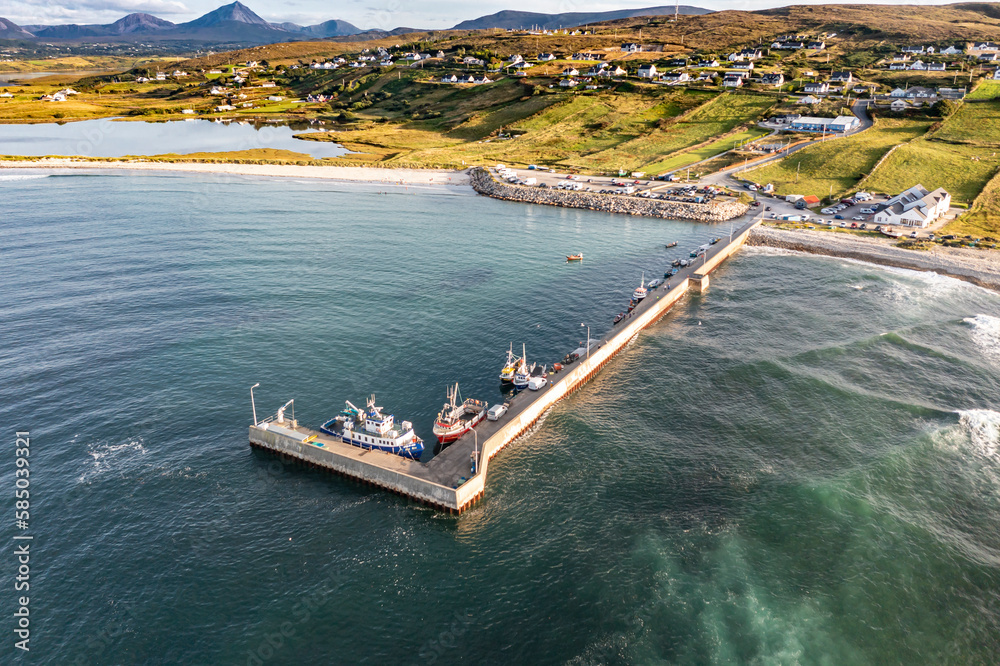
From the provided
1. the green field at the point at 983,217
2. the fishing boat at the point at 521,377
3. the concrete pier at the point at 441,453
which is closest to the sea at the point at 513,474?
the concrete pier at the point at 441,453

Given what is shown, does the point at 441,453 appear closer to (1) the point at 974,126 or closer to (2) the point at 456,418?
(2) the point at 456,418

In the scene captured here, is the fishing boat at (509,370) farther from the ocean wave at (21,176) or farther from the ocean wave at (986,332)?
the ocean wave at (21,176)

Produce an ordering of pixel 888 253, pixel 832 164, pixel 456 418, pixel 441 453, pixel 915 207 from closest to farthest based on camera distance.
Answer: pixel 441 453
pixel 456 418
pixel 888 253
pixel 915 207
pixel 832 164

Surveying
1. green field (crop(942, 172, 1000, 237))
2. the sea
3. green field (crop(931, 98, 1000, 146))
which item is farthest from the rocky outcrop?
green field (crop(931, 98, 1000, 146))

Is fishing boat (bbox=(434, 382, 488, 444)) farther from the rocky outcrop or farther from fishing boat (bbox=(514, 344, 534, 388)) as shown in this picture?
the rocky outcrop

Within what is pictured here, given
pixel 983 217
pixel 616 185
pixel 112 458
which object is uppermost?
pixel 616 185

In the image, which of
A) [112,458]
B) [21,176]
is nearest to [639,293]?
[112,458]

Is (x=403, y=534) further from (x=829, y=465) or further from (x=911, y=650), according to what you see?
(x=829, y=465)
